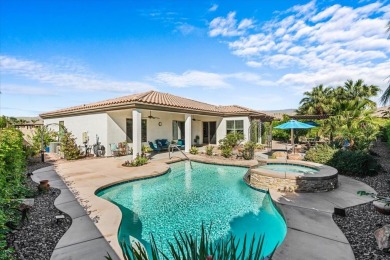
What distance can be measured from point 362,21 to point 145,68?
16.0 m

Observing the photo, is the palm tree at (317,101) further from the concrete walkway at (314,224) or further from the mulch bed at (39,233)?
the mulch bed at (39,233)

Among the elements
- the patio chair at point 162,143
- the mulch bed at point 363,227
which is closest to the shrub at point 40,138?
the patio chair at point 162,143

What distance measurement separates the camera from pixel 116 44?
15844 mm

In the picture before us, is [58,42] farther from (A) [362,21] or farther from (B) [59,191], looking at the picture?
(A) [362,21]

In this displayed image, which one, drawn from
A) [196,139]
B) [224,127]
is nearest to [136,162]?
[224,127]

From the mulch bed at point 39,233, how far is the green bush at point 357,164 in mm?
11475

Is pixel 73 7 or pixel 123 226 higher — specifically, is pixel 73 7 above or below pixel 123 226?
above

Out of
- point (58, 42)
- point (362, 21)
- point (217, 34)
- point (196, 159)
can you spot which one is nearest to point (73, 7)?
point (58, 42)

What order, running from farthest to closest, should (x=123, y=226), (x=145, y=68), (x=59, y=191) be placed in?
(x=145, y=68) < (x=59, y=191) < (x=123, y=226)

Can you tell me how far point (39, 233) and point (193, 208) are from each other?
13.1ft

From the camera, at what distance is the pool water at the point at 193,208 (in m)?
5.49

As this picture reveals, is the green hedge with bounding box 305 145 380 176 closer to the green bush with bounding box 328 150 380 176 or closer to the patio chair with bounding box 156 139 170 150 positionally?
the green bush with bounding box 328 150 380 176

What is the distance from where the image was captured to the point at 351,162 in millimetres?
10609

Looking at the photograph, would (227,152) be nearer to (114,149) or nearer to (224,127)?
(224,127)
